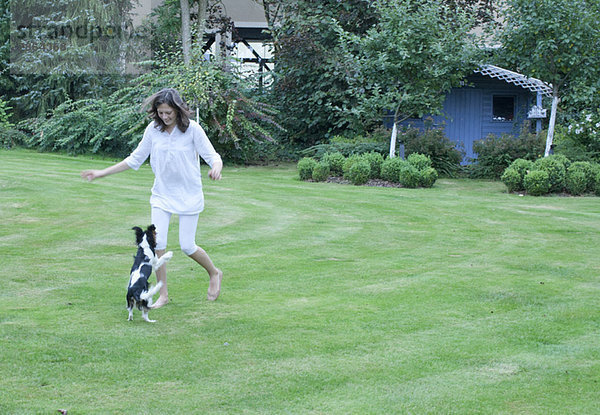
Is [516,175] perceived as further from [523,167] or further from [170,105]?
[170,105]

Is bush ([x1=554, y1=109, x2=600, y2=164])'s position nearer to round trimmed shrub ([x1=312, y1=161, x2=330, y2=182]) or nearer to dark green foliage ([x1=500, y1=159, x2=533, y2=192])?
dark green foliage ([x1=500, y1=159, x2=533, y2=192])

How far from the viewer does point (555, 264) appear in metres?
8.40

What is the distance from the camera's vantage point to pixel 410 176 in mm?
17188

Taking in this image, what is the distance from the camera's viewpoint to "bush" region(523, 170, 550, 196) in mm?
15737

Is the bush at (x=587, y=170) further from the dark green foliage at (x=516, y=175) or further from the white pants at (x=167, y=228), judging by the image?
the white pants at (x=167, y=228)

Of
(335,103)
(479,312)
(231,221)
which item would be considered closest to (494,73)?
→ (335,103)

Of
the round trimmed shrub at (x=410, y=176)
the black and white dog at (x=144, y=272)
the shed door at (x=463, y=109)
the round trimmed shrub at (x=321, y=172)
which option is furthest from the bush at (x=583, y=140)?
the black and white dog at (x=144, y=272)

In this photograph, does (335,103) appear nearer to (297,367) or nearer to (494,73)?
(494,73)

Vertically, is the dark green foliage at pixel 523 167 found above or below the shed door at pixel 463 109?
below

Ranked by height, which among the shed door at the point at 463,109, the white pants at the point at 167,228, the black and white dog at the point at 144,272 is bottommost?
the black and white dog at the point at 144,272

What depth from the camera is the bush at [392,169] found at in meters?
17.7

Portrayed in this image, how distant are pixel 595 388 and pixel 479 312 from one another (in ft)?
5.82

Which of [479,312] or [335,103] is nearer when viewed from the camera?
[479,312]

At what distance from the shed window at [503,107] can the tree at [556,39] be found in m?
5.72
